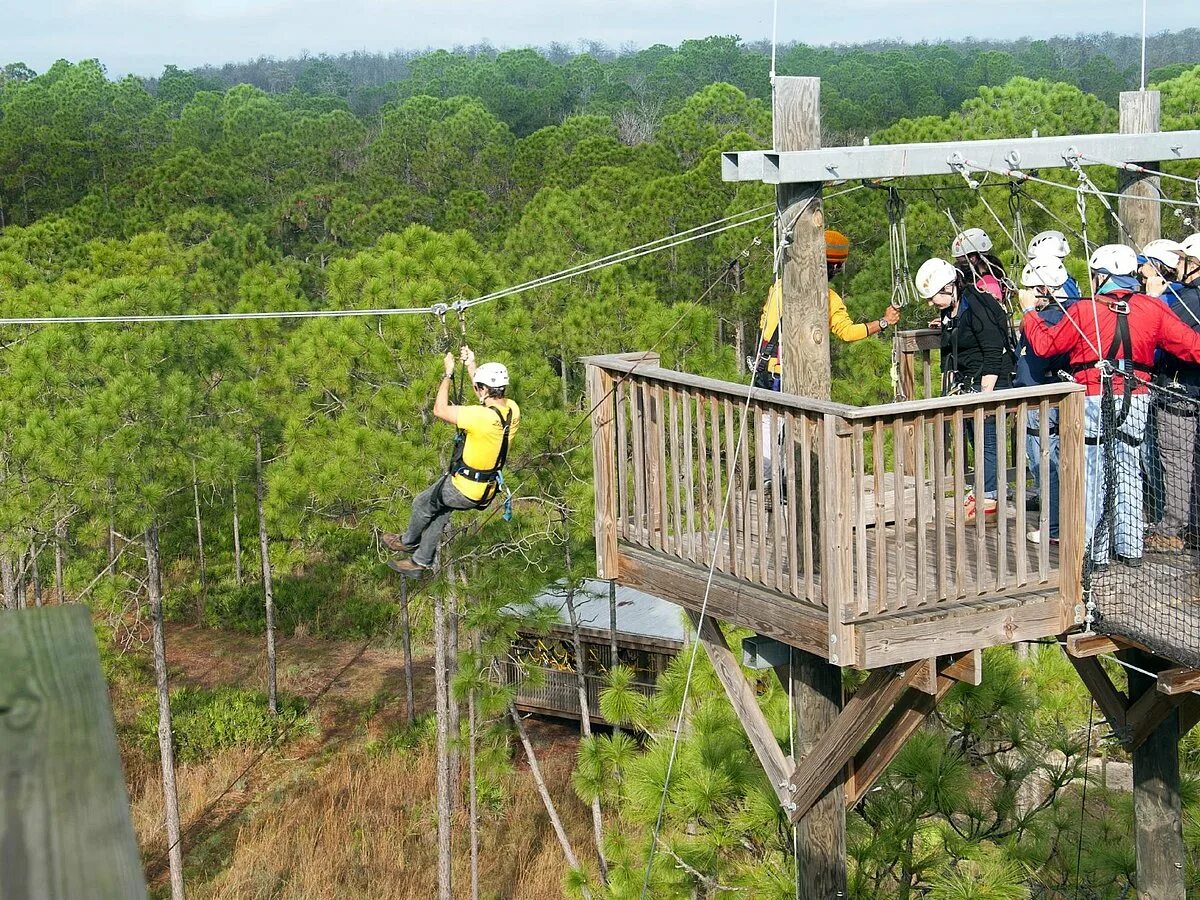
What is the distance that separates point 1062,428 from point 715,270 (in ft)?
65.7

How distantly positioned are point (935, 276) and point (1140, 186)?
133 cm

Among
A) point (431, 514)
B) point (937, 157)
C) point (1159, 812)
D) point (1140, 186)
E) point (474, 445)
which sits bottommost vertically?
point (1159, 812)

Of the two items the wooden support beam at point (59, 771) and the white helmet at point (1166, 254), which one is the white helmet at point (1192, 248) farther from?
the wooden support beam at point (59, 771)

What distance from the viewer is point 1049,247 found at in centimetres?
595

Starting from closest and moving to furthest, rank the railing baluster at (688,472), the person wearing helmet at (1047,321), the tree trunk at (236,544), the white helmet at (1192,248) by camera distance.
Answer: the person wearing helmet at (1047,321), the railing baluster at (688,472), the white helmet at (1192,248), the tree trunk at (236,544)

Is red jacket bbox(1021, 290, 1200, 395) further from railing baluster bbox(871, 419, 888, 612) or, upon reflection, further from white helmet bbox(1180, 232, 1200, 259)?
railing baluster bbox(871, 419, 888, 612)

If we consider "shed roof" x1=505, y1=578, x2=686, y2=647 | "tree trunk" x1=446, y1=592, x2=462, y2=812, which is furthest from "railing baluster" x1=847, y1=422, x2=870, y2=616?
"shed roof" x1=505, y1=578, x2=686, y2=647

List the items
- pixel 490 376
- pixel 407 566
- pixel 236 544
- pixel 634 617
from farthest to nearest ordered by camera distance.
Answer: pixel 236 544 < pixel 634 617 < pixel 407 566 < pixel 490 376

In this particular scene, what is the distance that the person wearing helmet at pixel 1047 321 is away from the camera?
18.7ft

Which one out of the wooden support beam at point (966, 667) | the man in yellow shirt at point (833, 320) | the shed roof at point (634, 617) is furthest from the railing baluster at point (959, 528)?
the shed roof at point (634, 617)

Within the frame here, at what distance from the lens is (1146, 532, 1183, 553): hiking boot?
5.97m

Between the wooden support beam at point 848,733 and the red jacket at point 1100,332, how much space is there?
4.51ft

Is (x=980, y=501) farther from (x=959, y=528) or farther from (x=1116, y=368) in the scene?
(x=1116, y=368)

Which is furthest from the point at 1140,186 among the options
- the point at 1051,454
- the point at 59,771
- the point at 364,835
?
the point at 364,835
